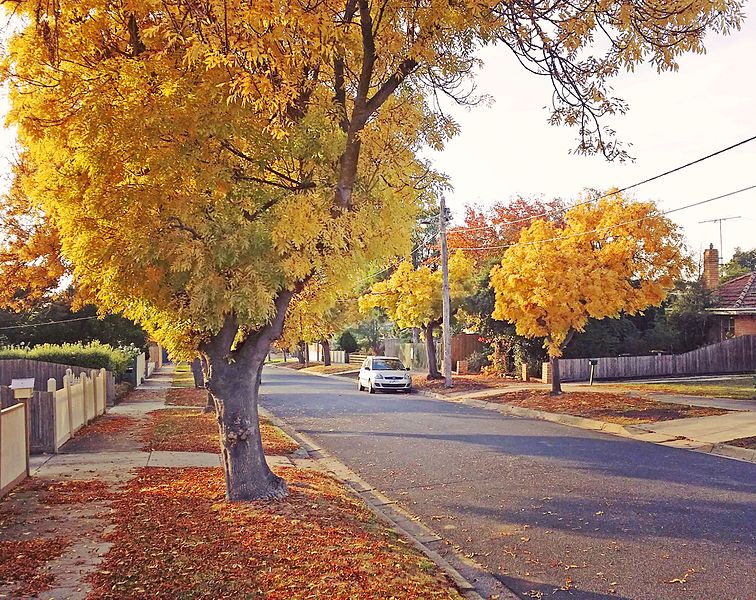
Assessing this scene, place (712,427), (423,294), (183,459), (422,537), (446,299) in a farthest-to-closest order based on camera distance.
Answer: (423,294)
(446,299)
(712,427)
(183,459)
(422,537)

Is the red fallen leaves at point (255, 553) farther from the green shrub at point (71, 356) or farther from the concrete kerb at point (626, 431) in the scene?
the green shrub at point (71, 356)

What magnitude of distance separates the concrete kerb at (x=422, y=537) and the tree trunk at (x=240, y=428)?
1620 mm

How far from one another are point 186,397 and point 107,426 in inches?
390

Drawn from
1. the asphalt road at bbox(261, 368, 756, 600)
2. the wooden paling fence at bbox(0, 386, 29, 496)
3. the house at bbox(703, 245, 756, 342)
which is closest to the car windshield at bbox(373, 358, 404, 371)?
the asphalt road at bbox(261, 368, 756, 600)

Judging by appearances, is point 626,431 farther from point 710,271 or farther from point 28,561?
point 710,271

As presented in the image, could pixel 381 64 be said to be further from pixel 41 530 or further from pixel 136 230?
pixel 41 530

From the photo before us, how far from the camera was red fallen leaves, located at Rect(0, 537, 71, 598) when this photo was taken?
6082 mm

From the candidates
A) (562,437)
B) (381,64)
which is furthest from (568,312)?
(381,64)

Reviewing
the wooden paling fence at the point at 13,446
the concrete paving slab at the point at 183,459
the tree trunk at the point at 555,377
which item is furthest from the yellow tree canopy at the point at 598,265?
the wooden paling fence at the point at 13,446

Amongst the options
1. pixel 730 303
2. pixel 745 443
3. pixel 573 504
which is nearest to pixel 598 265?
pixel 745 443

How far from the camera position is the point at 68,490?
33.4 ft

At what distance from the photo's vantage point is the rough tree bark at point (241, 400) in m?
9.16

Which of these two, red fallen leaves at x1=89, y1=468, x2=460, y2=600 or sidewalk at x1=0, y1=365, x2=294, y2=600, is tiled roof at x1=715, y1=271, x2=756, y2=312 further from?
red fallen leaves at x1=89, y1=468, x2=460, y2=600

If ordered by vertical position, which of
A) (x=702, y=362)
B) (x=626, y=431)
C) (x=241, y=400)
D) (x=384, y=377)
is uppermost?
(x=241, y=400)
